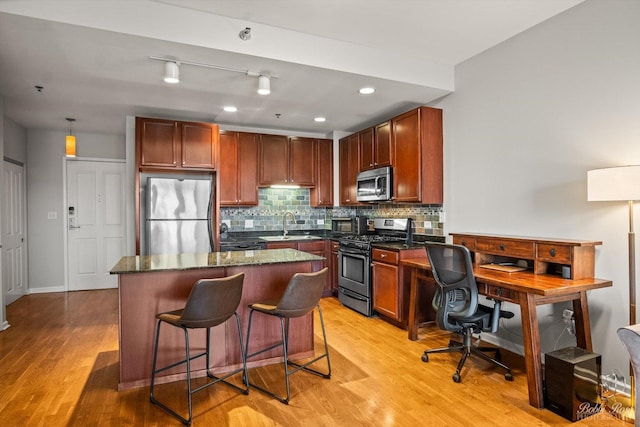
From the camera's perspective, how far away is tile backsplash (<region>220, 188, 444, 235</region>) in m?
5.43

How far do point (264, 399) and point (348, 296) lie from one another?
2.39 meters

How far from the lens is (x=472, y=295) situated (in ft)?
9.12

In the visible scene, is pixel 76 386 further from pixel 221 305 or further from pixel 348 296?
pixel 348 296

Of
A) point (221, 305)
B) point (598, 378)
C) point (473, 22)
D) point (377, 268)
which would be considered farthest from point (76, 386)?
point (473, 22)

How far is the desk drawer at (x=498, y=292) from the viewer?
2.55 m

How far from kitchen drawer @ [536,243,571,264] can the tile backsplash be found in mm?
2126

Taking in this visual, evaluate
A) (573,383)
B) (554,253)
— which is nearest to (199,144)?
(554,253)

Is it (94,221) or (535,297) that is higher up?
(94,221)

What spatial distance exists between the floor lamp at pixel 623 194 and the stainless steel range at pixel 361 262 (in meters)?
2.33

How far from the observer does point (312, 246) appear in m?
5.21

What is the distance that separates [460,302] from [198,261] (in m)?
Answer: 2.04

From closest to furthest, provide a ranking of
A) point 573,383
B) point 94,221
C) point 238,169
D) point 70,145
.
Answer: point 573,383, point 70,145, point 238,169, point 94,221

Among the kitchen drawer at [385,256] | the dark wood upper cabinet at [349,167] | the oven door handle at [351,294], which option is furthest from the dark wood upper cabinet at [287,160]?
the kitchen drawer at [385,256]

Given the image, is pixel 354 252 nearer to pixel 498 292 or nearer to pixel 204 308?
pixel 498 292
